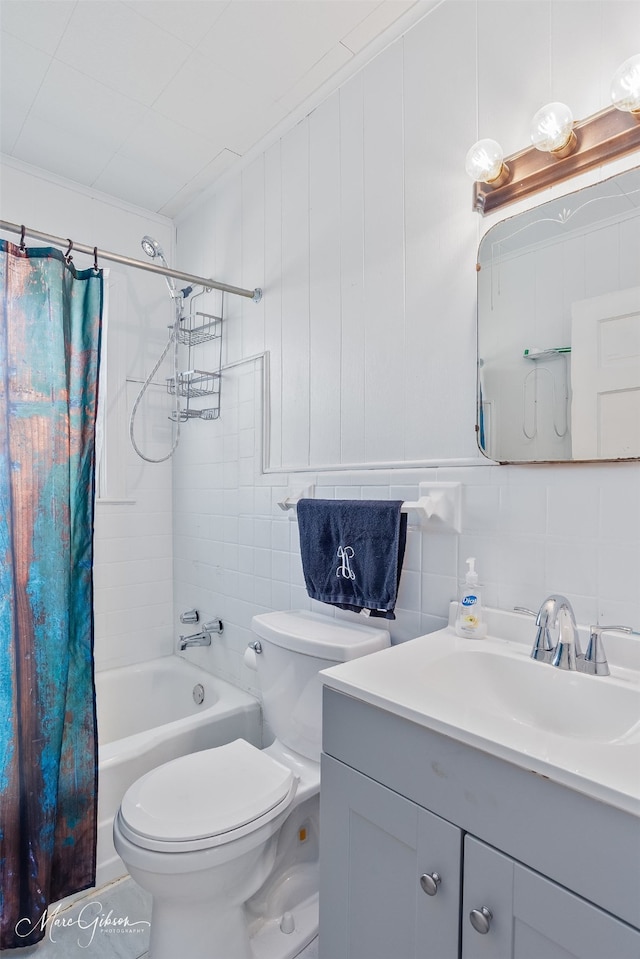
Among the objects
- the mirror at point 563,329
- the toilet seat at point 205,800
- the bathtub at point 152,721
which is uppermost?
the mirror at point 563,329

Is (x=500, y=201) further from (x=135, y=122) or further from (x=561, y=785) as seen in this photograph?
(x=135, y=122)

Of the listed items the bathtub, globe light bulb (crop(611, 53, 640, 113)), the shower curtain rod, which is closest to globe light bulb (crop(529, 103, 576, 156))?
globe light bulb (crop(611, 53, 640, 113))

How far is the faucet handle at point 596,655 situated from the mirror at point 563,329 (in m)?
0.34

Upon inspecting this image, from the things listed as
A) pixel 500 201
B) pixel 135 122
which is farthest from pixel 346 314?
pixel 135 122

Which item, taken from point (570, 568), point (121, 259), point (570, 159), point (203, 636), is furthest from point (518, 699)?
point (121, 259)

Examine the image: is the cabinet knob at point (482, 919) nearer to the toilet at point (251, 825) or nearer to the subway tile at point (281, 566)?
the toilet at point (251, 825)

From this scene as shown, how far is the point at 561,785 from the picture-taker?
68 cm

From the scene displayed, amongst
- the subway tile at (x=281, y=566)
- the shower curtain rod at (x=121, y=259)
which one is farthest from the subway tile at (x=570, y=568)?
the shower curtain rod at (x=121, y=259)

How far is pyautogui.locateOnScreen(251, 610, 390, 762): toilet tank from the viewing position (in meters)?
1.43

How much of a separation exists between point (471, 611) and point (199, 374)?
1579 mm

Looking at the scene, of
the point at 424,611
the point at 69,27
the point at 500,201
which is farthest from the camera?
the point at 69,27

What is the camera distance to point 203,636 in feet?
7.45

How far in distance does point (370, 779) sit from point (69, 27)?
6.84 ft

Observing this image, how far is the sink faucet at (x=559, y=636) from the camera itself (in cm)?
103
